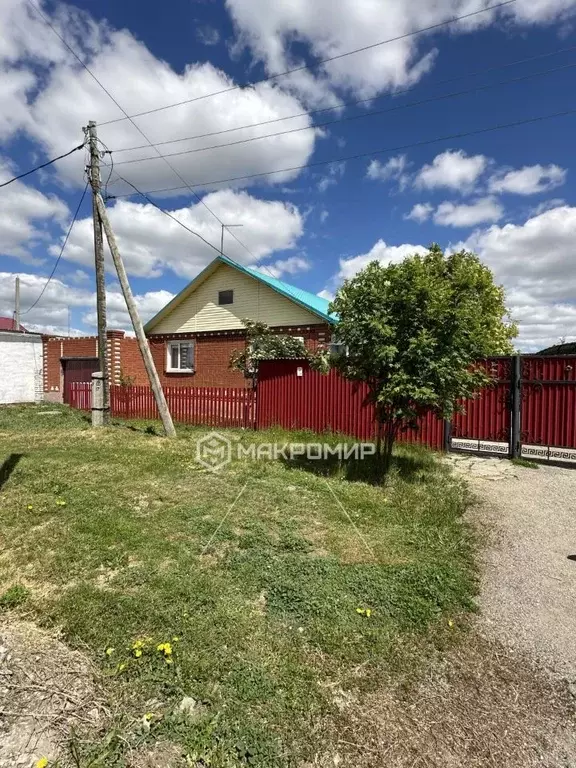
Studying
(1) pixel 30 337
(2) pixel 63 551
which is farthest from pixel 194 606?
(1) pixel 30 337

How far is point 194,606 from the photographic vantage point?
9.84 feet

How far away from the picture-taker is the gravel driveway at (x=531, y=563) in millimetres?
2871

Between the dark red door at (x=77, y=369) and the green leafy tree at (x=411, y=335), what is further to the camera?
the dark red door at (x=77, y=369)

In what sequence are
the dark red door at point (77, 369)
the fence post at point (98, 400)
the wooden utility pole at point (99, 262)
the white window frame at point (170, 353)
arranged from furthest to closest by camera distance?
the dark red door at point (77, 369) < the white window frame at point (170, 353) < the fence post at point (98, 400) < the wooden utility pole at point (99, 262)

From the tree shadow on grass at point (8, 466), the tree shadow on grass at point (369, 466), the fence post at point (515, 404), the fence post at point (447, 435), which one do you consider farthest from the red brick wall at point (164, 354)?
the tree shadow on grass at point (8, 466)

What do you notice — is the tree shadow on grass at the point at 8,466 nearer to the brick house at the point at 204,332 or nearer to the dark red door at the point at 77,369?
the brick house at the point at 204,332

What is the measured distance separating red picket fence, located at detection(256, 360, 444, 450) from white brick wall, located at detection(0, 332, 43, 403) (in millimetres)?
15028

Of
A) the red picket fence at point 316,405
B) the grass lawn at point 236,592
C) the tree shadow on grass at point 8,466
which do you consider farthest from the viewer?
the red picket fence at point 316,405

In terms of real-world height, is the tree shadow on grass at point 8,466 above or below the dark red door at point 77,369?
below

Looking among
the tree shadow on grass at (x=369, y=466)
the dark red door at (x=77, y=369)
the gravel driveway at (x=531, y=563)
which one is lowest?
the gravel driveway at (x=531, y=563)

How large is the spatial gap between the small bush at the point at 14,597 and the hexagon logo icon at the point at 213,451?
366cm

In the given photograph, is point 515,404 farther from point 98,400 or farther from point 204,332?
point 204,332

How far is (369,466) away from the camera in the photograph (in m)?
7.08

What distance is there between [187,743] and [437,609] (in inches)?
76.5
